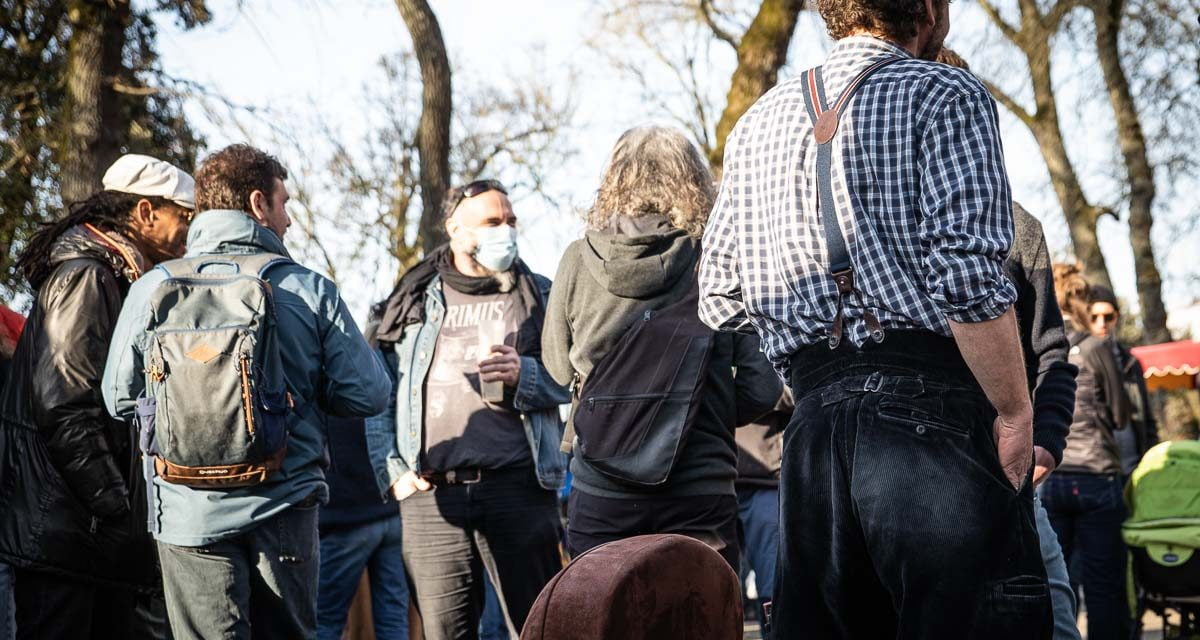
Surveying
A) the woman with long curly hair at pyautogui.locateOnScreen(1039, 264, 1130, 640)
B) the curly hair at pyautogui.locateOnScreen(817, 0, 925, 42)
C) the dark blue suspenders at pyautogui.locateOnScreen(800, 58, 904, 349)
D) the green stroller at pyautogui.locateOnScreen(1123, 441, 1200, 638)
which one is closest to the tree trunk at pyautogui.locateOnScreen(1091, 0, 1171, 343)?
the woman with long curly hair at pyautogui.locateOnScreen(1039, 264, 1130, 640)

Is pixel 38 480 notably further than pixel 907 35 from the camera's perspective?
Yes

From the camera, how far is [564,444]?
4492 millimetres

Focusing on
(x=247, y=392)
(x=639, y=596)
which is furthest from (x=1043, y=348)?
(x=247, y=392)

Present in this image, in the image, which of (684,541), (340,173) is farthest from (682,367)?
(340,173)

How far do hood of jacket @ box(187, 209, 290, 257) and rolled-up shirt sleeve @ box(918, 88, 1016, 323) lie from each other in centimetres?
251

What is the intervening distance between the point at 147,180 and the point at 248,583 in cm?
174

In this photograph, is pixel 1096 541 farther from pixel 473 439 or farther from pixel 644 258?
pixel 644 258

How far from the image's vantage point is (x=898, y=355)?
8.30 ft

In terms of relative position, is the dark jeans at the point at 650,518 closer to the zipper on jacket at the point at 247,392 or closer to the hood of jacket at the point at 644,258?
the hood of jacket at the point at 644,258

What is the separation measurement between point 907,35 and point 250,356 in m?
2.12

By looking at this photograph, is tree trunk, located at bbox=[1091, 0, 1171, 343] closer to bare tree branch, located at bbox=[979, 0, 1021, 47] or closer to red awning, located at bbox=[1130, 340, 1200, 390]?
bare tree branch, located at bbox=[979, 0, 1021, 47]

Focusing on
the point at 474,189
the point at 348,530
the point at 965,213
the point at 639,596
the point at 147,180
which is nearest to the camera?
the point at 965,213

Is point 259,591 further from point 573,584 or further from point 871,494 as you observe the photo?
point 871,494

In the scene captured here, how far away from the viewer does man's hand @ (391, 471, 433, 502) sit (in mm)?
5039
